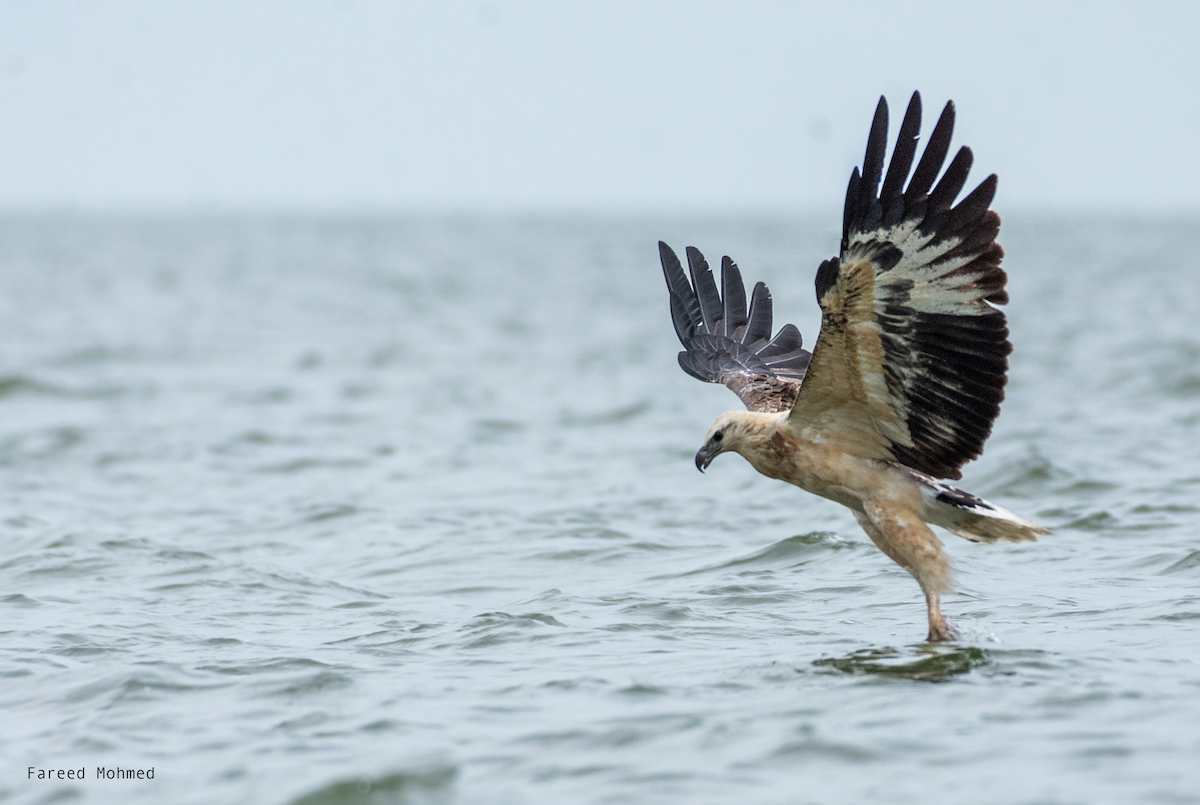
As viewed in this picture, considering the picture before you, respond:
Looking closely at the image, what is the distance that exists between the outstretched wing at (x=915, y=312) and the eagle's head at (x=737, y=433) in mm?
214

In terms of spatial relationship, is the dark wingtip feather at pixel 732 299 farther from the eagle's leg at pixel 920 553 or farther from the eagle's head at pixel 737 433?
the eagle's leg at pixel 920 553

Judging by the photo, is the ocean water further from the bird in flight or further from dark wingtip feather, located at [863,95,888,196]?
dark wingtip feather, located at [863,95,888,196]

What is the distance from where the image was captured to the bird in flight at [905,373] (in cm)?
573

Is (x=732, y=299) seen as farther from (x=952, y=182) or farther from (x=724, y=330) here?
(x=952, y=182)

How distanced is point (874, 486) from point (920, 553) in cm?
41

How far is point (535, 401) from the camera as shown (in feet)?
57.2

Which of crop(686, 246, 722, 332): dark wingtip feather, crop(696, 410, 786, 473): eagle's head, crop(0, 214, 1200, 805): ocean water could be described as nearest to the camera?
crop(0, 214, 1200, 805): ocean water

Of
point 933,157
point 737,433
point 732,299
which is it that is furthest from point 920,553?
point 732,299

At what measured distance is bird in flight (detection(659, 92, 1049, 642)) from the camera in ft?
18.8

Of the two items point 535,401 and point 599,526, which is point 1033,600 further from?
point 535,401

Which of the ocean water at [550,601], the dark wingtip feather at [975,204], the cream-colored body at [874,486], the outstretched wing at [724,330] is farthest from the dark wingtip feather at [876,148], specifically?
the outstretched wing at [724,330]

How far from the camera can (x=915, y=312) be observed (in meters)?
6.00

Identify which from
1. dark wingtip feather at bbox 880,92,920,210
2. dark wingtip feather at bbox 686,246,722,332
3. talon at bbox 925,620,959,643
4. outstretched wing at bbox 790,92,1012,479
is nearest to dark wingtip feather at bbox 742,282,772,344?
dark wingtip feather at bbox 686,246,722,332

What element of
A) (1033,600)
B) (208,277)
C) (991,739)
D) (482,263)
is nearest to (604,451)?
(1033,600)
